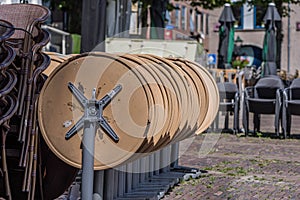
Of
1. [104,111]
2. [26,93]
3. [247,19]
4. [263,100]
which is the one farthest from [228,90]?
[247,19]

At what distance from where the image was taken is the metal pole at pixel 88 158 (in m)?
3.84

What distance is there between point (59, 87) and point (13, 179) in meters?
0.67

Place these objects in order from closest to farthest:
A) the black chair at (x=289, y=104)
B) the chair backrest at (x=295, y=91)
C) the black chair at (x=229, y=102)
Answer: the black chair at (x=289, y=104) < the chair backrest at (x=295, y=91) < the black chair at (x=229, y=102)

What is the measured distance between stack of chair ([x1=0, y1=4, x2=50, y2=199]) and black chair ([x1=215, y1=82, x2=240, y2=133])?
7.13 metres

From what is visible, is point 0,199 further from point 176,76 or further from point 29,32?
point 176,76

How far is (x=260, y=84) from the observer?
37.0 feet

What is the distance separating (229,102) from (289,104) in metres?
1.55

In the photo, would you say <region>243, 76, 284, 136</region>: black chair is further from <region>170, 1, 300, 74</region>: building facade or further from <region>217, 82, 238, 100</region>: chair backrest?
<region>170, 1, 300, 74</region>: building facade

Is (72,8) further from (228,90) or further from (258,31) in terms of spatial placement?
(258,31)

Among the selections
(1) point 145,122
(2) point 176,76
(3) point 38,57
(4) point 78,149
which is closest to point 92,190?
(4) point 78,149

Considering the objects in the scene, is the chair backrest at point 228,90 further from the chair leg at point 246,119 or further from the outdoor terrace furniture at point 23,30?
the outdoor terrace furniture at point 23,30

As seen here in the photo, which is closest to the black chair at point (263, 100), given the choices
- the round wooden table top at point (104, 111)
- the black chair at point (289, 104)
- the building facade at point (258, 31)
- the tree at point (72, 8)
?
the black chair at point (289, 104)

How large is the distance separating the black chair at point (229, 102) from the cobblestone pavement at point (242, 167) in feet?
1.31

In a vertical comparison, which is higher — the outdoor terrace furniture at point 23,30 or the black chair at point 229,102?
Result: the outdoor terrace furniture at point 23,30
